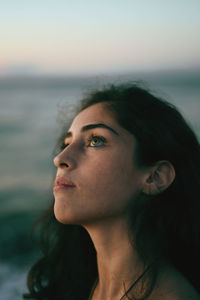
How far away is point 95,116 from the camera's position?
6.60ft

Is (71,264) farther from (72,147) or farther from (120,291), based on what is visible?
(72,147)

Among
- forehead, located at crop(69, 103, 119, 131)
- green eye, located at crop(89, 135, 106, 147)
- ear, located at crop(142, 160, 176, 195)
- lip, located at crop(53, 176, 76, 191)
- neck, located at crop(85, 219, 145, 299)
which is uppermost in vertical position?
forehead, located at crop(69, 103, 119, 131)

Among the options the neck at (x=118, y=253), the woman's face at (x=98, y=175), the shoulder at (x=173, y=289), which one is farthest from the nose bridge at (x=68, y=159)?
the shoulder at (x=173, y=289)

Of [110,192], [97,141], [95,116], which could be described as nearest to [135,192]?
[110,192]

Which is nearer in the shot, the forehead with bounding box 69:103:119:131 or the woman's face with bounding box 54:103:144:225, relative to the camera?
the woman's face with bounding box 54:103:144:225

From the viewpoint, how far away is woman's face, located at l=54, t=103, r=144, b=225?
72.0 inches

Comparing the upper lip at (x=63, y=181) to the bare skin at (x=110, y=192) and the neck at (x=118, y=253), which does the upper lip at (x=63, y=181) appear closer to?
the bare skin at (x=110, y=192)

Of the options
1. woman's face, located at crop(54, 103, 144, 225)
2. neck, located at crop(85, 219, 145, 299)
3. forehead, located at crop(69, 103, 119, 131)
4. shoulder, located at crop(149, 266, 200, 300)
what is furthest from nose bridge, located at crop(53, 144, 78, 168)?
shoulder, located at crop(149, 266, 200, 300)

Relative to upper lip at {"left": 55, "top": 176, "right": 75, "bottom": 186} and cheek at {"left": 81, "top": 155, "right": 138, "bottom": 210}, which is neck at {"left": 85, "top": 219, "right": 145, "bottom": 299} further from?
upper lip at {"left": 55, "top": 176, "right": 75, "bottom": 186}

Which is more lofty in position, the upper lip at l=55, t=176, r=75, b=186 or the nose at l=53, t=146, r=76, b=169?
the nose at l=53, t=146, r=76, b=169

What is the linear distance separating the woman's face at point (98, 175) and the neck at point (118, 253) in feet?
0.24

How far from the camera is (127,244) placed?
6.38ft

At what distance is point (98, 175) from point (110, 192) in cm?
10

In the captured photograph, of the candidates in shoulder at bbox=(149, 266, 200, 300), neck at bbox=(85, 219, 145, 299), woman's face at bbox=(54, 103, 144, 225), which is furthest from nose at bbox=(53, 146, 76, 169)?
shoulder at bbox=(149, 266, 200, 300)
